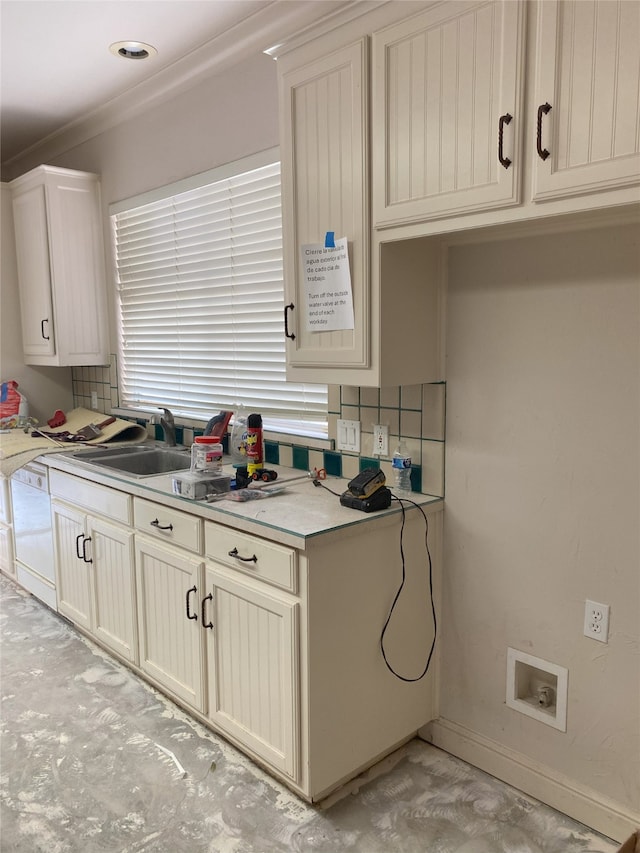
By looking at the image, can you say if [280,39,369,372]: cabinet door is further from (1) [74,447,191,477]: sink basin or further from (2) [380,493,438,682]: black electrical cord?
(1) [74,447,191,477]: sink basin

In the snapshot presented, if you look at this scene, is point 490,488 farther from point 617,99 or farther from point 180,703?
point 180,703

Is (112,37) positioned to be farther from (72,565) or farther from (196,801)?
(196,801)

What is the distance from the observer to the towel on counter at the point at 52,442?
3184 mm

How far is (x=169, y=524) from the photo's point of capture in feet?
7.79

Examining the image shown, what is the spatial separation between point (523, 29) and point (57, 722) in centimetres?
273

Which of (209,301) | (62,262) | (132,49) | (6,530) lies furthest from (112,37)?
(6,530)

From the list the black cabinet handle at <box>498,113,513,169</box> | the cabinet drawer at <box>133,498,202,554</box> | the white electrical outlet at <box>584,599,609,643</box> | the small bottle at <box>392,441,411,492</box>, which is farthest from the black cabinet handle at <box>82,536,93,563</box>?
the black cabinet handle at <box>498,113,513,169</box>

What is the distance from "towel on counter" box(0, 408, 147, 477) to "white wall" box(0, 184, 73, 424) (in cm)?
24

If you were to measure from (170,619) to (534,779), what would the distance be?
137cm

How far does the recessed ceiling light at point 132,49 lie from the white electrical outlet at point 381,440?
6.46ft

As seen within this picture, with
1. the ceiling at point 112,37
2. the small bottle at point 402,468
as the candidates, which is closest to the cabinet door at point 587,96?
the ceiling at point 112,37

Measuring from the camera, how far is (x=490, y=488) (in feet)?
6.82

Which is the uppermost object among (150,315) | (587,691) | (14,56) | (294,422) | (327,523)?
(14,56)

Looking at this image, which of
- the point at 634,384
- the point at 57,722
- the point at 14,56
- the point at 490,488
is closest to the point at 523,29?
the point at 634,384
